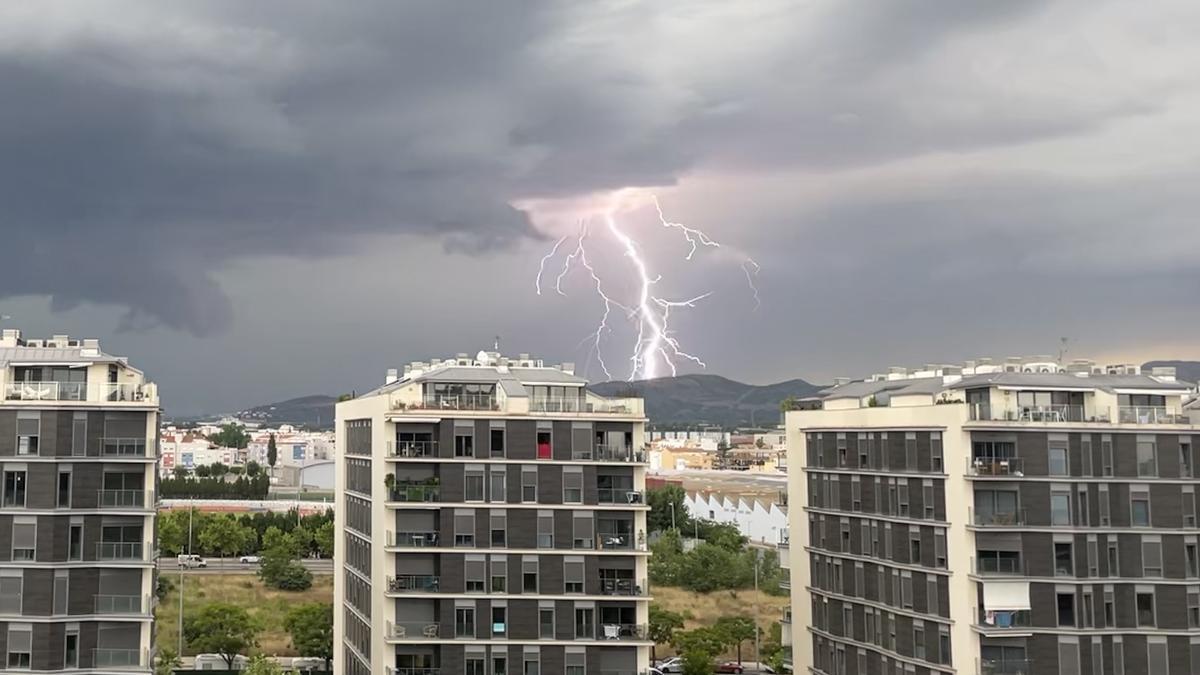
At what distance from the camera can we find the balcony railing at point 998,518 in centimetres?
6325

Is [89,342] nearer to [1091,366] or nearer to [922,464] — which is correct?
[922,464]

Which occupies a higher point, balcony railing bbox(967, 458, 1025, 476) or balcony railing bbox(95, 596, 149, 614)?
balcony railing bbox(967, 458, 1025, 476)

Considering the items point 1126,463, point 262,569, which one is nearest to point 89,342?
point 1126,463

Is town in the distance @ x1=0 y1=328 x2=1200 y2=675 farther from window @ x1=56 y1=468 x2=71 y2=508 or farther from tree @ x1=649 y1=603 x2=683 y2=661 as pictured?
tree @ x1=649 y1=603 x2=683 y2=661

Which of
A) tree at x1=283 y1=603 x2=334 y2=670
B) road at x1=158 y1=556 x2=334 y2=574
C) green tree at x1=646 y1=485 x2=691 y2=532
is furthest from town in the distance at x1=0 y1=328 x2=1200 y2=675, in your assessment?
green tree at x1=646 y1=485 x2=691 y2=532

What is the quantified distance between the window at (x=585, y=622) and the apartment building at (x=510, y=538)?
→ 55 millimetres

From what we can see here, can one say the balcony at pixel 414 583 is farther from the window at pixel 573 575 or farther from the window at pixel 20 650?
the window at pixel 20 650

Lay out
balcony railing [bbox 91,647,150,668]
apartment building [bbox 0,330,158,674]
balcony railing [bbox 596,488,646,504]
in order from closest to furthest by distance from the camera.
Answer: apartment building [bbox 0,330,158,674]
balcony railing [bbox 91,647,150,668]
balcony railing [bbox 596,488,646,504]

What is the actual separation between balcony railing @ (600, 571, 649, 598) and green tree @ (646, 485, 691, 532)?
112 m

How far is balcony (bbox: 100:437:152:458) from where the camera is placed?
6138 cm

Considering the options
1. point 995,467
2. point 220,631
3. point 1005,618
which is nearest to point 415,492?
point 995,467

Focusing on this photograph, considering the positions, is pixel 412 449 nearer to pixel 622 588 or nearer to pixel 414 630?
pixel 414 630

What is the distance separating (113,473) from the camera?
61344mm

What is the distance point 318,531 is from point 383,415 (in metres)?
86.2
